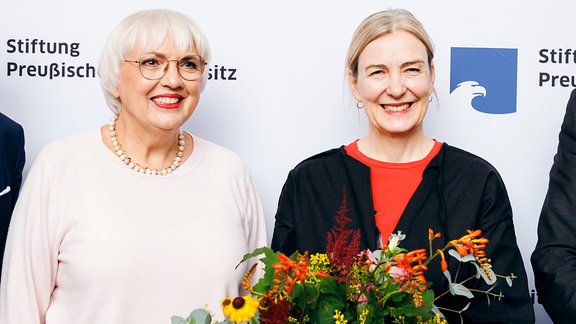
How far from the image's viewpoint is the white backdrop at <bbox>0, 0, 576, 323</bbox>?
7.85ft

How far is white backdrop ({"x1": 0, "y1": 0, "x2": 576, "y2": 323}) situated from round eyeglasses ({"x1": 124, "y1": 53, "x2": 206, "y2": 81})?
0.49 meters

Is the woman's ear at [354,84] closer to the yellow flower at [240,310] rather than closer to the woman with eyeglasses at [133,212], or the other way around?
the woman with eyeglasses at [133,212]

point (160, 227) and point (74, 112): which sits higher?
point (74, 112)

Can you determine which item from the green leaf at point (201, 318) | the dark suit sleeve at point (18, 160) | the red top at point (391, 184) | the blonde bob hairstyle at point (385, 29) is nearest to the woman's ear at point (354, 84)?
the blonde bob hairstyle at point (385, 29)

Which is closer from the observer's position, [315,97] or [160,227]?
[160,227]

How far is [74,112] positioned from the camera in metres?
2.40

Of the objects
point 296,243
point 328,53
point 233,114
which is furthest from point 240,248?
point 328,53

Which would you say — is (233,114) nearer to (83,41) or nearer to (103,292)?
(83,41)

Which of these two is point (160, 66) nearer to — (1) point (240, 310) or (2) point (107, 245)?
(2) point (107, 245)

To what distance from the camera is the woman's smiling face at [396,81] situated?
6.36 ft

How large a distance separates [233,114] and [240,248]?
0.63 meters

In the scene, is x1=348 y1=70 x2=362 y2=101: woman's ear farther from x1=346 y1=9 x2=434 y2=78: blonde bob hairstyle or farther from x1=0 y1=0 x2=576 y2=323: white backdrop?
x1=0 y1=0 x2=576 y2=323: white backdrop

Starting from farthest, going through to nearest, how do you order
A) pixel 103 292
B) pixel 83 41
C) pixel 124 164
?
pixel 83 41 < pixel 124 164 < pixel 103 292

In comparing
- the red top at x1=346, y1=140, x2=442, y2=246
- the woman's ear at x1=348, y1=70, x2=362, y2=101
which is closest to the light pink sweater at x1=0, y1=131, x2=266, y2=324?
the red top at x1=346, y1=140, x2=442, y2=246
